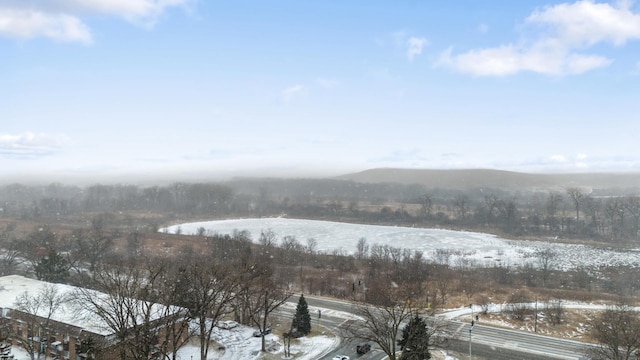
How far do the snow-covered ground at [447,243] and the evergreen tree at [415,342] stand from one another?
3381 cm

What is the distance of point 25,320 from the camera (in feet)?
87.5

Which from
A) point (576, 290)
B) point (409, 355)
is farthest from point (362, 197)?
point (409, 355)

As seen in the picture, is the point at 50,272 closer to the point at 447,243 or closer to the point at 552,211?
the point at 447,243

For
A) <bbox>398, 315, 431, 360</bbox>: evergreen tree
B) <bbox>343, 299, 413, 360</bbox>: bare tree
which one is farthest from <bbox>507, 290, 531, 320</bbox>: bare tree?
<bbox>398, 315, 431, 360</bbox>: evergreen tree

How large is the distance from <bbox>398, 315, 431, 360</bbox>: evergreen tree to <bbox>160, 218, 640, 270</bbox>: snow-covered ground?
111 ft

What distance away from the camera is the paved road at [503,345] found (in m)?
28.0

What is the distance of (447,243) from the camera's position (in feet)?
237

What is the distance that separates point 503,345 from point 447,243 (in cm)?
4327

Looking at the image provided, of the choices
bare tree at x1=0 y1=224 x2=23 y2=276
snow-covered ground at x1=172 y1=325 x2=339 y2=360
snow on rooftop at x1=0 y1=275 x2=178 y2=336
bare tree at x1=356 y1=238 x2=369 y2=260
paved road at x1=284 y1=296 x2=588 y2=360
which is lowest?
paved road at x1=284 y1=296 x2=588 y2=360

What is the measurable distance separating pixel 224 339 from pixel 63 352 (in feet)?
29.9

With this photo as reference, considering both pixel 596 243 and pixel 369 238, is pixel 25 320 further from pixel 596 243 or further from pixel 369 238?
pixel 596 243

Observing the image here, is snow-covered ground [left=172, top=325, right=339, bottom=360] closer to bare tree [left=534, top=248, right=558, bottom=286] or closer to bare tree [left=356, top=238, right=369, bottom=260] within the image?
bare tree [left=356, top=238, right=369, bottom=260]

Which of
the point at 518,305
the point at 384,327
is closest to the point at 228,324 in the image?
the point at 384,327

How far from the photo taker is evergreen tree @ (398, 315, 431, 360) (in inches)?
885
